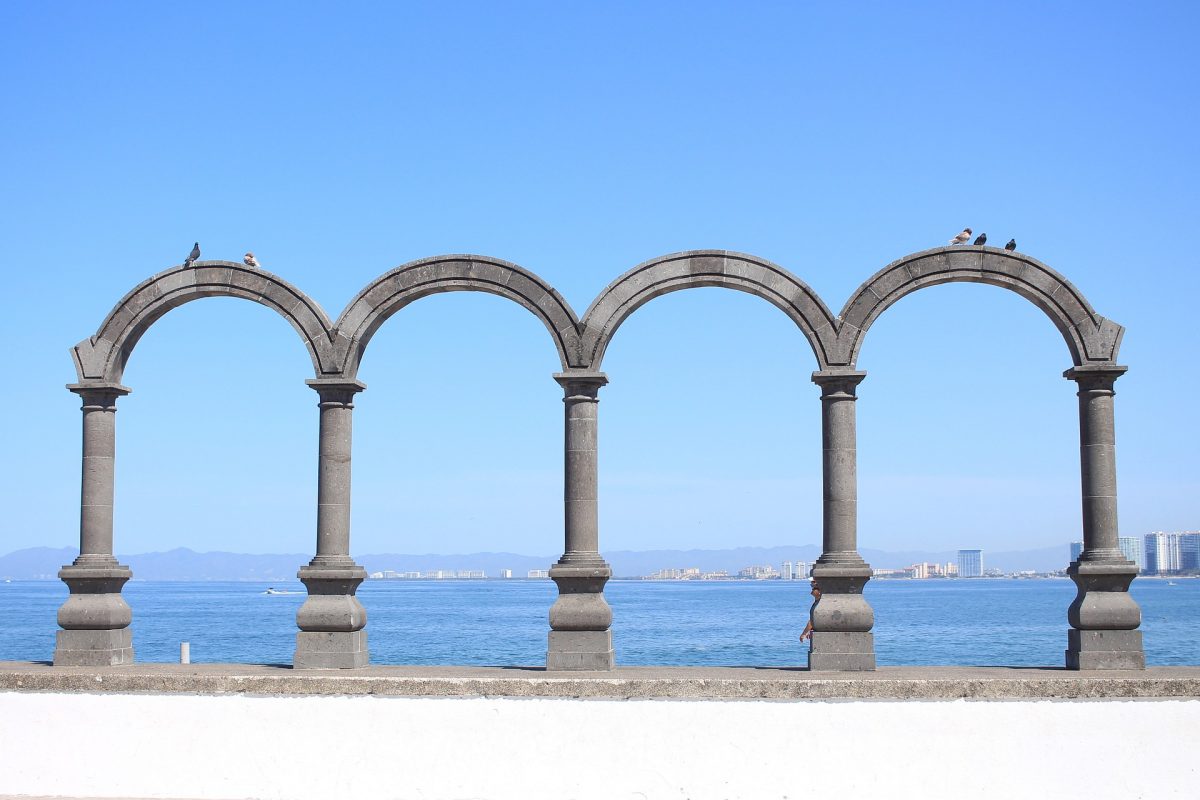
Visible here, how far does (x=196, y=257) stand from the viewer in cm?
1780

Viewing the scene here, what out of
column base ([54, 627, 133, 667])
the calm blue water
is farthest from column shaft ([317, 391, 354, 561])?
the calm blue water

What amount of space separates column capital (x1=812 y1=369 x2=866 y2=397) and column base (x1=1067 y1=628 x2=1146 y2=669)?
14.5 feet

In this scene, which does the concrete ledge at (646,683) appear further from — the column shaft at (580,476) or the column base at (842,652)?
the column shaft at (580,476)

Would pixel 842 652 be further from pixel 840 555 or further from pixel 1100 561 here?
pixel 1100 561

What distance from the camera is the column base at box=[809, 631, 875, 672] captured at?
Answer: 1647 cm

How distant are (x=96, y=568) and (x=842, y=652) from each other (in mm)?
10245

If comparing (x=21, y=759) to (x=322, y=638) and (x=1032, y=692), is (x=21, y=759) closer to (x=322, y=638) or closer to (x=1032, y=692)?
(x=322, y=638)

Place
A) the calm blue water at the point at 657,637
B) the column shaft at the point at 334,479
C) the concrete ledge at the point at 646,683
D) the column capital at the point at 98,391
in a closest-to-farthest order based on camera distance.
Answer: the concrete ledge at the point at 646,683
the column shaft at the point at 334,479
the column capital at the point at 98,391
the calm blue water at the point at 657,637

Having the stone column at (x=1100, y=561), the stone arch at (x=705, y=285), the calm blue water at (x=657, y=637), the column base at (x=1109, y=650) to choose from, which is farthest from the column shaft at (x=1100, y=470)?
the calm blue water at (x=657, y=637)

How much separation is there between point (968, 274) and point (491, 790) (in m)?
8.91

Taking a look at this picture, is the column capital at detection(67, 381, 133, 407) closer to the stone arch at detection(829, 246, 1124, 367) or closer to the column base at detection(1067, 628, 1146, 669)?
the stone arch at detection(829, 246, 1124, 367)

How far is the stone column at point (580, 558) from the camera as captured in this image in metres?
16.7

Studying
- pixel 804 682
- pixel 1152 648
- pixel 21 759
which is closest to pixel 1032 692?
pixel 804 682

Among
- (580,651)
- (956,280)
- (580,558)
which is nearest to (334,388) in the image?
(580,558)
